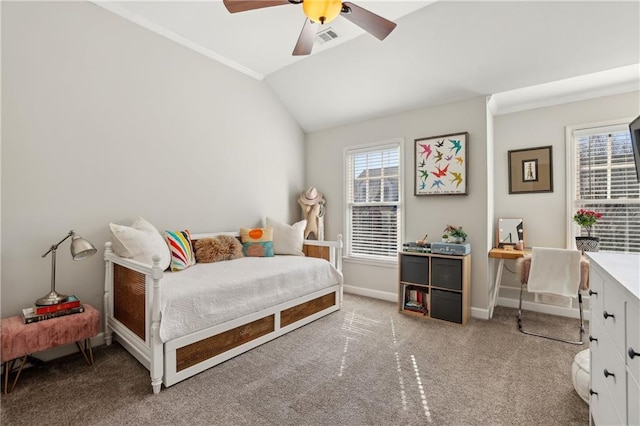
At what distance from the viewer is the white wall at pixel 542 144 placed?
322 cm

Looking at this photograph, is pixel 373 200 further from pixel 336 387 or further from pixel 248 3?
pixel 248 3

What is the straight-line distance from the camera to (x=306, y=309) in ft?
10.1

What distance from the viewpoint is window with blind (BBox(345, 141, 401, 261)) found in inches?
155

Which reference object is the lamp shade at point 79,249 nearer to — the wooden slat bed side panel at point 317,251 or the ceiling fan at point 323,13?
the ceiling fan at point 323,13

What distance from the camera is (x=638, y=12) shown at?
7.25 feet

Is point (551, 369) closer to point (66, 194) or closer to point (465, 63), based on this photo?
point (465, 63)

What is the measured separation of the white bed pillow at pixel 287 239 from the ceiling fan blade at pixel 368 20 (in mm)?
2308

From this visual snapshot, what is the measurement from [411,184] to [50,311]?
11.6 ft

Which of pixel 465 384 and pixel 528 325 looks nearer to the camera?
pixel 465 384

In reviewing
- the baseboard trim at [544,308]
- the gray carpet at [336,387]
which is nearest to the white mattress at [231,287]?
the gray carpet at [336,387]

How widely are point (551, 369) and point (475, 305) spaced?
1.10m

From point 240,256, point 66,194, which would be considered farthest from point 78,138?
point 240,256

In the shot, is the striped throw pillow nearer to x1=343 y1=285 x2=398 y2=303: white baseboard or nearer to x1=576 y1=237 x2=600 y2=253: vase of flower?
x1=343 y1=285 x2=398 y2=303: white baseboard

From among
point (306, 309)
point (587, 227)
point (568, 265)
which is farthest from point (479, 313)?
point (306, 309)
